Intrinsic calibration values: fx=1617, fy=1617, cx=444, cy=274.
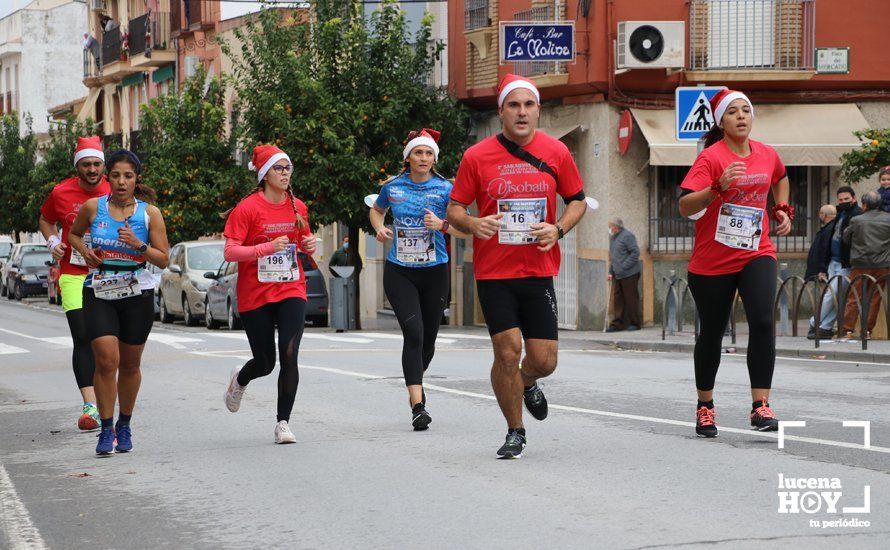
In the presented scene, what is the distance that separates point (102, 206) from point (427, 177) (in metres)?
2.18

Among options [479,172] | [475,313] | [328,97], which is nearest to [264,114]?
[328,97]

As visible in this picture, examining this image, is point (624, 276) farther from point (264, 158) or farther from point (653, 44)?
point (264, 158)

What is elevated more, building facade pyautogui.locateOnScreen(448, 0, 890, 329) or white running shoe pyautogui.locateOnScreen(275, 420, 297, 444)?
building facade pyautogui.locateOnScreen(448, 0, 890, 329)

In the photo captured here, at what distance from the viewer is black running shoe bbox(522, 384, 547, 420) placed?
9.29m

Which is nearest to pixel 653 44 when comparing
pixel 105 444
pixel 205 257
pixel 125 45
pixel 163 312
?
pixel 205 257

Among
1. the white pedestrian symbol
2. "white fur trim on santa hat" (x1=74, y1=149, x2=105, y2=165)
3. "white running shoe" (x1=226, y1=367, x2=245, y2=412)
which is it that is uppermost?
the white pedestrian symbol

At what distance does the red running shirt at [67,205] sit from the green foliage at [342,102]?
1824 cm

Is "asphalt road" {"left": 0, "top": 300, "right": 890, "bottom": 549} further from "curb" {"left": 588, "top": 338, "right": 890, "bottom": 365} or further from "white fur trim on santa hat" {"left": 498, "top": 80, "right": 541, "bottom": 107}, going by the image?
"curb" {"left": 588, "top": 338, "right": 890, "bottom": 365}

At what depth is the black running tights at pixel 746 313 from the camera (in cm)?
929

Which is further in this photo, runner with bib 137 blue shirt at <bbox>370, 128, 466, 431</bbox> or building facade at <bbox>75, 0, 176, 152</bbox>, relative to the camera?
building facade at <bbox>75, 0, 176, 152</bbox>

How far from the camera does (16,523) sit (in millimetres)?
7535

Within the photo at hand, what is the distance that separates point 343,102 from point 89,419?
19.7 metres

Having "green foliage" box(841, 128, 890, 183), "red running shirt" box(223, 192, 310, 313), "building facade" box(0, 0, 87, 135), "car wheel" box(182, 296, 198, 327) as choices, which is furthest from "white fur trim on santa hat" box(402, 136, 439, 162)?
"building facade" box(0, 0, 87, 135)

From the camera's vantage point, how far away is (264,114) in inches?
1223
